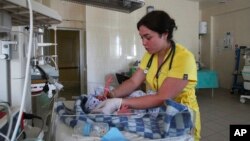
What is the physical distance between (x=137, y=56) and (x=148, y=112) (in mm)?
4234

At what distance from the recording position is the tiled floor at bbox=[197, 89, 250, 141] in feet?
9.08

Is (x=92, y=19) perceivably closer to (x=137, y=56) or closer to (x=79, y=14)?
(x=79, y=14)

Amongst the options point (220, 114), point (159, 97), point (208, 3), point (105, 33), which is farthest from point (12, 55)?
point (208, 3)

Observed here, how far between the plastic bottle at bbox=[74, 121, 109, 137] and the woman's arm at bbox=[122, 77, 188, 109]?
0.21 m

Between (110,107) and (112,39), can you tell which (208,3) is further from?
(110,107)

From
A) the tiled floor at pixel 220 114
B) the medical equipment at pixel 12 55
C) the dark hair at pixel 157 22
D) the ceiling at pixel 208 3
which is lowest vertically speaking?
the tiled floor at pixel 220 114

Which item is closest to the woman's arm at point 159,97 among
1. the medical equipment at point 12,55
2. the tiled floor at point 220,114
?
the medical equipment at point 12,55

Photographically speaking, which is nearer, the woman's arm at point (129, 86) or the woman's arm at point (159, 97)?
the woman's arm at point (159, 97)

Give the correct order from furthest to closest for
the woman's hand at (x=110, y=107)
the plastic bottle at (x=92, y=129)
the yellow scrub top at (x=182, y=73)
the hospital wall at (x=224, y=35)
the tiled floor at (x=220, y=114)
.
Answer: the hospital wall at (x=224, y=35)
the tiled floor at (x=220, y=114)
the yellow scrub top at (x=182, y=73)
the woman's hand at (x=110, y=107)
the plastic bottle at (x=92, y=129)

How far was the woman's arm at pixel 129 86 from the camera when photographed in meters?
1.26

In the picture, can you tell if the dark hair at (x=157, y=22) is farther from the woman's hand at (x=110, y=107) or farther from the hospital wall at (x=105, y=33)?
the hospital wall at (x=105, y=33)

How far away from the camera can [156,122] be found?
2.72 ft

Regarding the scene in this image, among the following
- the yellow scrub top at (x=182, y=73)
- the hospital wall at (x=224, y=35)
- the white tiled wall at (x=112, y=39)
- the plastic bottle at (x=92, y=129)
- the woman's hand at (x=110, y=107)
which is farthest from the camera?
the hospital wall at (x=224, y=35)

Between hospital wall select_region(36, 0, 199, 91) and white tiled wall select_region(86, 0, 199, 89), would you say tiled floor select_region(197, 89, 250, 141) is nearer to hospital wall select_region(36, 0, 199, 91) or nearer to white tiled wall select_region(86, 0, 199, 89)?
hospital wall select_region(36, 0, 199, 91)
